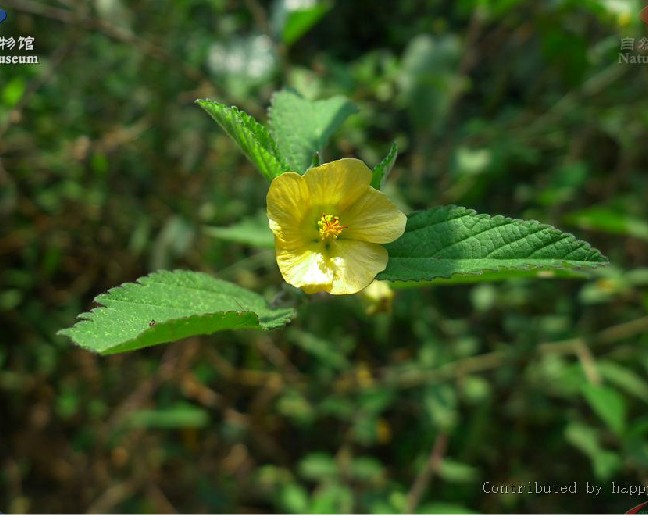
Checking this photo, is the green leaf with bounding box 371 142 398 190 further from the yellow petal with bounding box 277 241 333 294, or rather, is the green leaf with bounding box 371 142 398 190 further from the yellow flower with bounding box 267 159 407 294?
the yellow petal with bounding box 277 241 333 294

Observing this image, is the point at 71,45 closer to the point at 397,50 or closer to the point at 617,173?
the point at 397,50

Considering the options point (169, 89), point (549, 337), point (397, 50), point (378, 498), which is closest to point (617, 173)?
point (549, 337)

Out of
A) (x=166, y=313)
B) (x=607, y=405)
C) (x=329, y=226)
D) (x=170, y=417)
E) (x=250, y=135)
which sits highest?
(x=250, y=135)

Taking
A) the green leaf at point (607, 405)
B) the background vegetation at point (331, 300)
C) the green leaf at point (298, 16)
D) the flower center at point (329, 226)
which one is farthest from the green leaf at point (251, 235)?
the green leaf at point (607, 405)

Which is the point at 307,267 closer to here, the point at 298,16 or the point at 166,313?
the point at 166,313

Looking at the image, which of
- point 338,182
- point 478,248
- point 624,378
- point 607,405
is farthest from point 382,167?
point 624,378

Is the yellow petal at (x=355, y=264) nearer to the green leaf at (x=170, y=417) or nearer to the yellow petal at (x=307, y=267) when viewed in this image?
the yellow petal at (x=307, y=267)
